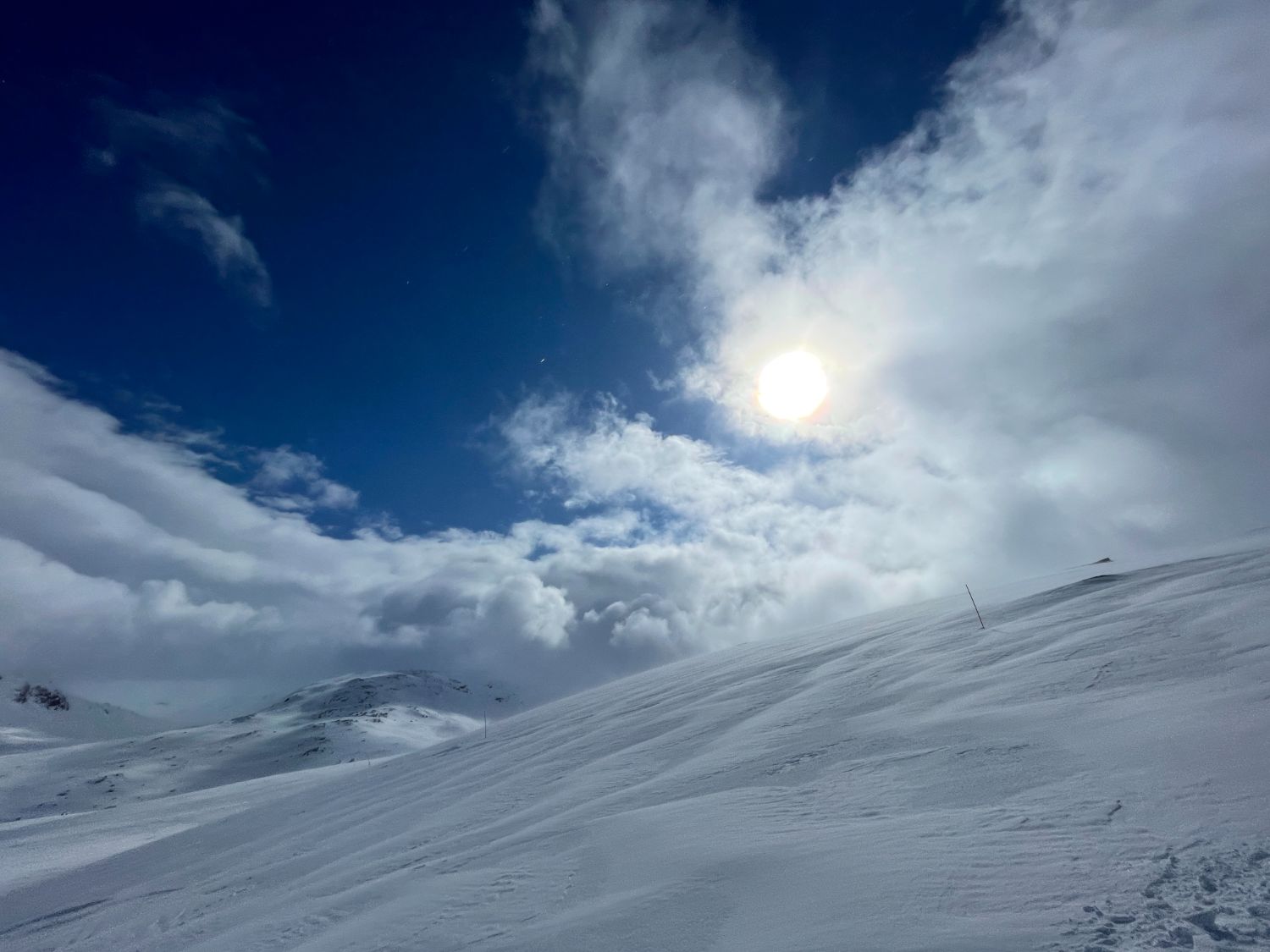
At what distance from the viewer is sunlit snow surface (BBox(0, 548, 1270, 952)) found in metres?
3.07

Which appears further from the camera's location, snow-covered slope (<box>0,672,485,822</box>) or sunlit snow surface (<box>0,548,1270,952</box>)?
snow-covered slope (<box>0,672,485,822</box>)

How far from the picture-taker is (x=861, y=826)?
4.41 metres

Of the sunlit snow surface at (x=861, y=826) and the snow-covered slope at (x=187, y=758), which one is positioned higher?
the snow-covered slope at (x=187, y=758)

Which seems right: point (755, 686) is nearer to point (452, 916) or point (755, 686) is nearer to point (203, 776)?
point (452, 916)

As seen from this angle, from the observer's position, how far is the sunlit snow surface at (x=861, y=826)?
121 inches

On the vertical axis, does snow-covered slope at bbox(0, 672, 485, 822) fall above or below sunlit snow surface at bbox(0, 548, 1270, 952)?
above

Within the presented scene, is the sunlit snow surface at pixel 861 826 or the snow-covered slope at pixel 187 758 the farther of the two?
the snow-covered slope at pixel 187 758

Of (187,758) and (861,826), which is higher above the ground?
(187,758)

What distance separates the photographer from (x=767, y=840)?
461 cm

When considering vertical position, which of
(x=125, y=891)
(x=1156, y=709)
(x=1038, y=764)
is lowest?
(x=125, y=891)

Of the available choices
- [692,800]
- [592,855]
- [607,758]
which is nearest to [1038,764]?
[692,800]

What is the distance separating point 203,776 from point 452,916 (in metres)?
134

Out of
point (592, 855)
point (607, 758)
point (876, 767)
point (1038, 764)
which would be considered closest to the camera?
point (1038, 764)

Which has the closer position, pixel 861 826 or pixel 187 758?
pixel 861 826
